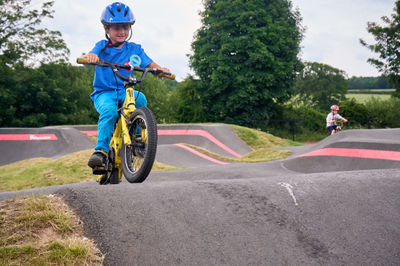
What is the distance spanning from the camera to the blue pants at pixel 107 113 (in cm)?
470

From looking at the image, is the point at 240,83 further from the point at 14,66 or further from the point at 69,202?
the point at 69,202

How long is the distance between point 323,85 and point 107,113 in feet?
207

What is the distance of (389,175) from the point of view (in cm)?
543

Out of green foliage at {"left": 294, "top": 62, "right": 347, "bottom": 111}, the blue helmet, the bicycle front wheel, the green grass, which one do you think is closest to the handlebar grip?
the blue helmet

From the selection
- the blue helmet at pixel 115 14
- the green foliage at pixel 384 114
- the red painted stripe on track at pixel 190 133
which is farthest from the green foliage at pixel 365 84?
the blue helmet at pixel 115 14

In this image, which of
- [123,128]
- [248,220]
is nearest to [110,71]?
[123,128]

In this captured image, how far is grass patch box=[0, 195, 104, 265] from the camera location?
8.59 ft

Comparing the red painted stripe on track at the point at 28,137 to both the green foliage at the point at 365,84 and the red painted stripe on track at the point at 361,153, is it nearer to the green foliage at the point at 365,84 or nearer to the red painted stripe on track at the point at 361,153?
the red painted stripe on track at the point at 361,153

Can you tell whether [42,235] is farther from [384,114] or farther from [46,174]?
[384,114]

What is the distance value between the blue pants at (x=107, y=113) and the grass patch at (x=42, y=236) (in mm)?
1373

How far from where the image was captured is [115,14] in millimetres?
4465

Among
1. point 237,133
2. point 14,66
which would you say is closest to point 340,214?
point 237,133

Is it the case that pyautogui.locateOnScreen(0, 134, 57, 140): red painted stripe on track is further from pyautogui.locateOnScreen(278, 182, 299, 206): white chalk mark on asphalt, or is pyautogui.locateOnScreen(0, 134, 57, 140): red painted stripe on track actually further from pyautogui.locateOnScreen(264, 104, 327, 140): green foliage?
pyautogui.locateOnScreen(264, 104, 327, 140): green foliage

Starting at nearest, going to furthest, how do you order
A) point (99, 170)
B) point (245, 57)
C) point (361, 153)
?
point (99, 170)
point (361, 153)
point (245, 57)
